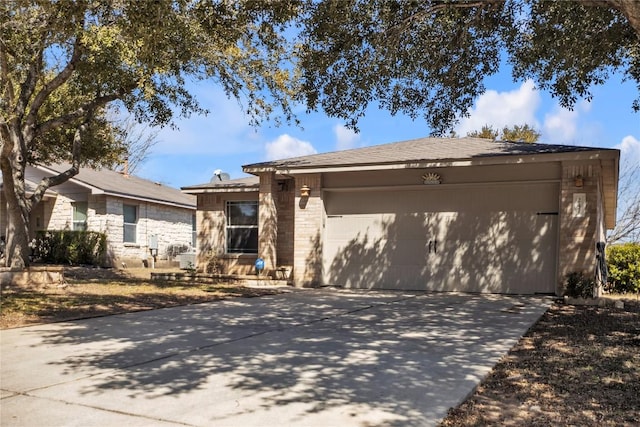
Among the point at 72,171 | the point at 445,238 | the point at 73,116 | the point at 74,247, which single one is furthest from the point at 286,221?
the point at 74,247

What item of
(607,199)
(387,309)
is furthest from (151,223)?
(607,199)

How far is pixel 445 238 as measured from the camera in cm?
1252

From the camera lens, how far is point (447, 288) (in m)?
12.5

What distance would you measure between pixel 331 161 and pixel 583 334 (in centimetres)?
782

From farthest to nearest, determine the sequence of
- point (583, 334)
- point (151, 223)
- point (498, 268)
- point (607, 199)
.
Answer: point (151, 223), point (607, 199), point (498, 268), point (583, 334)

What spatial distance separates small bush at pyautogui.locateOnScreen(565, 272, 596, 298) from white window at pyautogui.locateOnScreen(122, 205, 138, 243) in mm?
16555

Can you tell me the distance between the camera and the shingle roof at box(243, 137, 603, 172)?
1176 centimetres

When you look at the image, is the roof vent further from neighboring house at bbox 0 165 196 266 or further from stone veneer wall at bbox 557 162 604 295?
stone veneer wall at bbox 557 162 604 295

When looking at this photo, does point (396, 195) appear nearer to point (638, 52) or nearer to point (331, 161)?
point (331, 161)

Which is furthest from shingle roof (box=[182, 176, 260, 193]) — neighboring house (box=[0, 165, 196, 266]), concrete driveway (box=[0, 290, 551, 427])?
concrete driveway (box=[0, 290, 551, 427])

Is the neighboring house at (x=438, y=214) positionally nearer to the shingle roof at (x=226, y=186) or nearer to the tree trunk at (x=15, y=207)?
the shingle roof at (x=226, y=186)

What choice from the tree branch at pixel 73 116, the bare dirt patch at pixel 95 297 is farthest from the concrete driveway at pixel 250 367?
the tree branch at pixel 73 116

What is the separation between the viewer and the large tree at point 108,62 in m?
7.84

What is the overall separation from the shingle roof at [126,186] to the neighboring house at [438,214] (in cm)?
790
